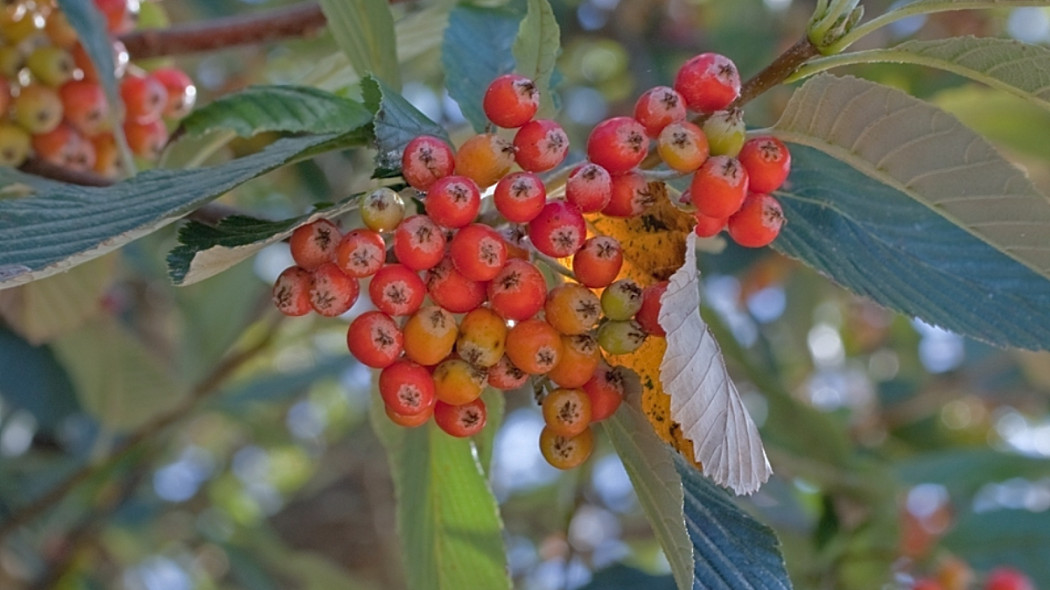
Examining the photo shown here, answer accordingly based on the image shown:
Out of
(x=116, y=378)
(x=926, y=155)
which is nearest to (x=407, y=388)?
(x=926, y=155)

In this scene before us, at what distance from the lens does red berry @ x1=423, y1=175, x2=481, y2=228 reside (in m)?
1.10

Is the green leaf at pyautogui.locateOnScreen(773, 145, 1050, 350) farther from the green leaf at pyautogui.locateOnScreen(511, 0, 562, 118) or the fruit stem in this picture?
the green leaf at pyautogui.locateOnScreen(511, 0, 562, 118)

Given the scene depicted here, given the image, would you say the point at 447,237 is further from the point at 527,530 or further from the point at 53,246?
the point at 527,530

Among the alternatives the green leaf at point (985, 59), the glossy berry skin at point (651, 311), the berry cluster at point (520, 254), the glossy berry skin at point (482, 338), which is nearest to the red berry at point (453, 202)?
the berry cluster at point (520, 254)

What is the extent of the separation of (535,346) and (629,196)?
207 millimetres

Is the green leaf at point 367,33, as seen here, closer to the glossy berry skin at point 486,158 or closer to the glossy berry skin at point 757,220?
the glossy berry skin at point 486,158

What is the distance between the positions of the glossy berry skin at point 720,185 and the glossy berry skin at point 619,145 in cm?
7

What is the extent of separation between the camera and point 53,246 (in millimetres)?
1042

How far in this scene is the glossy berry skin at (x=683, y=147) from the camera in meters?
1.14

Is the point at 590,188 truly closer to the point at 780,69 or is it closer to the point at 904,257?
the point at 780,69

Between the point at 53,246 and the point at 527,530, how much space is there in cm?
345

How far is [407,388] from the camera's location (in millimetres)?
1166

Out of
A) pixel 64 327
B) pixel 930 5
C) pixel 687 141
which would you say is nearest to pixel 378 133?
pixel 687 141

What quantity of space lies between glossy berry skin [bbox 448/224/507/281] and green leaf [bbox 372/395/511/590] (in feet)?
1.56
